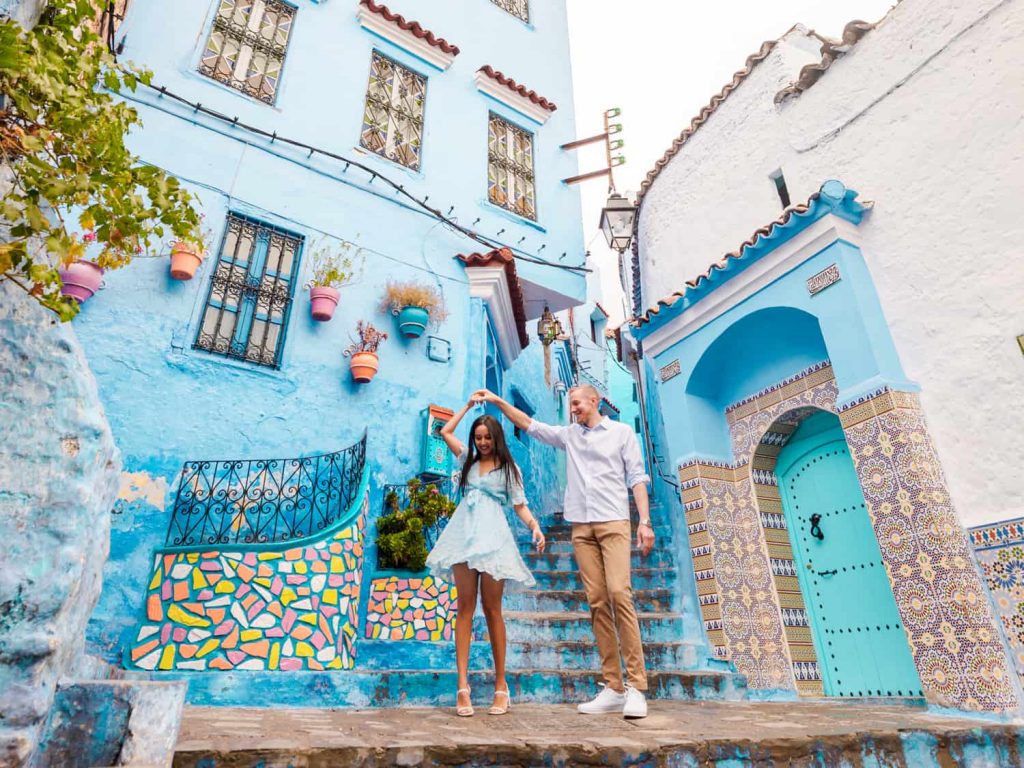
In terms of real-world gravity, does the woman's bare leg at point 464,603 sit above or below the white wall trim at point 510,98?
below

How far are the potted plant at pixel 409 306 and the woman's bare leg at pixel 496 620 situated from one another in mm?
3801

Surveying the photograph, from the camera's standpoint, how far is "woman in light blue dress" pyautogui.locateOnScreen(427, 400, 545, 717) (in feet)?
10.6

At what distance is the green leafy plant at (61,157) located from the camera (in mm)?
1818

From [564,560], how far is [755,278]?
3398 mm

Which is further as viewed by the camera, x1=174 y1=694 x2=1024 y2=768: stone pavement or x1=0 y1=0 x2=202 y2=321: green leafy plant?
x1=174 y1=694 x2=1024 y2=768: stone pavement

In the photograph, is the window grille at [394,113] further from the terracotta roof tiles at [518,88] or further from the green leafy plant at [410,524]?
the green leafy plant at [410,524]

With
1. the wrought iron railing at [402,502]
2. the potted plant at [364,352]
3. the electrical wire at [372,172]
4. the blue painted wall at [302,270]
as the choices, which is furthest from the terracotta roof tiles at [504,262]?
the wrought iron railing at [402,502]

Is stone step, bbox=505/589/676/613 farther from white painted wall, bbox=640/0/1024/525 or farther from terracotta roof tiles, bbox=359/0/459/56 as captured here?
terracotta roof tiles, bbox=359/0/459/56

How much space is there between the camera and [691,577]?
238 inches

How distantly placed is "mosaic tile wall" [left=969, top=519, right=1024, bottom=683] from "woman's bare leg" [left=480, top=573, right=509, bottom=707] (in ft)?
10.5

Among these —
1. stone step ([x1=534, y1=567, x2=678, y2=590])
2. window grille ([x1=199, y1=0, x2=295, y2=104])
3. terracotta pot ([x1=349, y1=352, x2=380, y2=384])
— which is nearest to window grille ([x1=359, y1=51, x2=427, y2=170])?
window grille ([x1=199, y1=0, x2=295, y2=104])

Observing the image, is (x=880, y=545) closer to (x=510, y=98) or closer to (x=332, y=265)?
(x=332, y=265)

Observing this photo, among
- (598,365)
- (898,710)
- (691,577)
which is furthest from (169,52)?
(598,365)

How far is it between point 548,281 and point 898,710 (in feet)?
20.2
